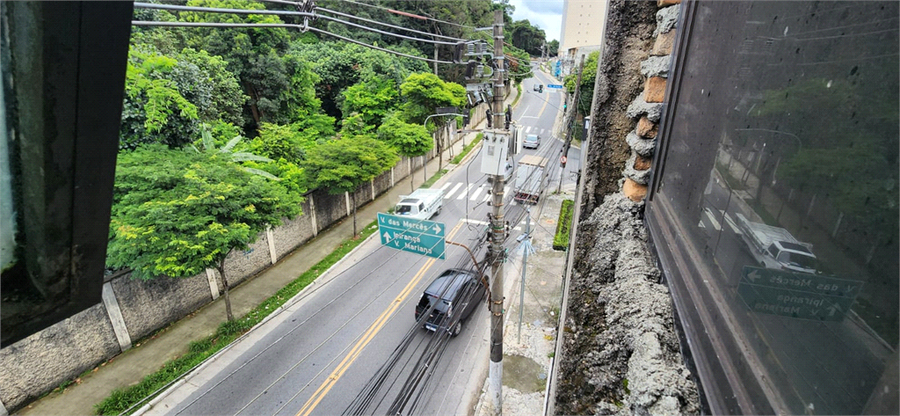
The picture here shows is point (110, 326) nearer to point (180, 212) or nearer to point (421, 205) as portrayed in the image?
point (180, 212)

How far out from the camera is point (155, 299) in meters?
9.65

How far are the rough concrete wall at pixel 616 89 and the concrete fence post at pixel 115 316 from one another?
10150 millimetres

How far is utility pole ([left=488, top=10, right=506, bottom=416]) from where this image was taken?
6684 mm

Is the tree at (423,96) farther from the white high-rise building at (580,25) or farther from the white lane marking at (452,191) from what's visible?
the white high-rise building at (580,25)

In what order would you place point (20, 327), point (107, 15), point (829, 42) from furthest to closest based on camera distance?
point (20, 327) < point (107, 15) < point (829, 42)

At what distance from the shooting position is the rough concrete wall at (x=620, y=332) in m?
1.19

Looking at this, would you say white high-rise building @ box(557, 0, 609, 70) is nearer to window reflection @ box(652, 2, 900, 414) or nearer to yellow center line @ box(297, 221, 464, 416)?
yellow center line @ box(297, 221, 464, 416)

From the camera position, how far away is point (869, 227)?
615 millimetres

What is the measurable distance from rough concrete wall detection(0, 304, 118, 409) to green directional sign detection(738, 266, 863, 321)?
10875mm

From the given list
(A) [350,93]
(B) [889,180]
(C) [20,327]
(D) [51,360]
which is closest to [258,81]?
(A) [350,93]

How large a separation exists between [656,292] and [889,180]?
101 centimetres

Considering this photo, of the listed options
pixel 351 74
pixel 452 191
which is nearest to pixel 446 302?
pixel 452 191

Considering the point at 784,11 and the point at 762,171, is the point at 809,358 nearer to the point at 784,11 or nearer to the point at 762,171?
the point at 762,171

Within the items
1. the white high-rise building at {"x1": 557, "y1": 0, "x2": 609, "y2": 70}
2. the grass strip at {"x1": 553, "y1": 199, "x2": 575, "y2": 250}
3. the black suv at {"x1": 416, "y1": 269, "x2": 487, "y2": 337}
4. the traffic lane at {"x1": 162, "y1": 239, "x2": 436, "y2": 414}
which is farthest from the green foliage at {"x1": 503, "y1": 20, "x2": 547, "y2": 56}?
the black suv at {"x1": 416, "y1": 269, "x2": 487, "y2": 337}
